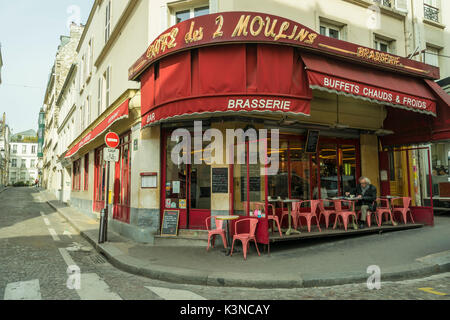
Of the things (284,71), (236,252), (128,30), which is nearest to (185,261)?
(236,252)

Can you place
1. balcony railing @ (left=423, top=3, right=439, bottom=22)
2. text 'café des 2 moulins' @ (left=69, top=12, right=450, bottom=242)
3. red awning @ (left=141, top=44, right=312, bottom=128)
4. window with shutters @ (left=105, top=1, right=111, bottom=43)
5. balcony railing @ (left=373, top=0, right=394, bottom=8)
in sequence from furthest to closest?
window with shutters @ (left=105, top=1, right=111, bottom=43), balcony railing @ (left=423, top=3, right=439, bottom=22), balcony railing @ (left=373, top=0, right=394, bottom=8), text 'café des 2 moulins' @ (left=69, top=12, right=450, bottom=242), red awning @ (left=141, top=44, right=312, bottom=128)

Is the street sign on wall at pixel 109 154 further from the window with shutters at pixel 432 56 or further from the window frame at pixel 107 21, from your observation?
the window with shutters at pixel 432 56

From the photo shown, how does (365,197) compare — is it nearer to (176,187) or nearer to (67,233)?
(176,187)

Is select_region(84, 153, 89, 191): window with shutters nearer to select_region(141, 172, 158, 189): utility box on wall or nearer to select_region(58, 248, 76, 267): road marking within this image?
select_region(141, 172, 158, 189): utility box on wall

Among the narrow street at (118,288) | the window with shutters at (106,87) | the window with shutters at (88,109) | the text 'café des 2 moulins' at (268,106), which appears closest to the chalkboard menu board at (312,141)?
the text 'café des 2 moulins' at (268,106)

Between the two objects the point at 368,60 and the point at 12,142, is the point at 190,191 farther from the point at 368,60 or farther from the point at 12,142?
the point at 12,142

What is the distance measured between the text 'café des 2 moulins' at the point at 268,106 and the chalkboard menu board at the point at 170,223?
0.67 feet

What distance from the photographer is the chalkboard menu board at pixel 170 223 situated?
8375mm

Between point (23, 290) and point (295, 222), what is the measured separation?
598 centimetres

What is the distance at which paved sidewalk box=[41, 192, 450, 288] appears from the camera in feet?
17.1

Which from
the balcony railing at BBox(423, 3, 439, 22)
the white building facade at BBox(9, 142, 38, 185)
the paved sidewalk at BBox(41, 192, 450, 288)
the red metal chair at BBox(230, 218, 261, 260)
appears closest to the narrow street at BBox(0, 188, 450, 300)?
the paved sidewalk at BBox(41, 192, 450, 288)

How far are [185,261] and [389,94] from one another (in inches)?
260

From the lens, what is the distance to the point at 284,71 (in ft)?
22.7

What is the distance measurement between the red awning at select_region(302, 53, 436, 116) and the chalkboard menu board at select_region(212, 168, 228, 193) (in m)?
2.96
